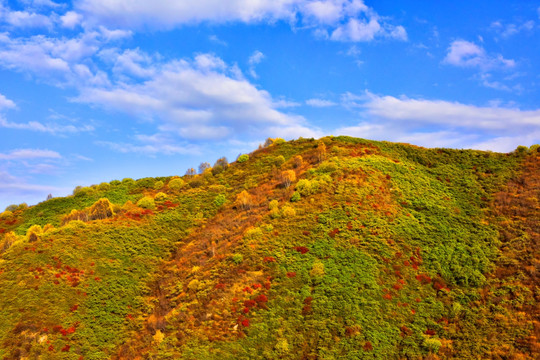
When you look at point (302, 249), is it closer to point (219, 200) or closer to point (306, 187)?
point (306, 187)

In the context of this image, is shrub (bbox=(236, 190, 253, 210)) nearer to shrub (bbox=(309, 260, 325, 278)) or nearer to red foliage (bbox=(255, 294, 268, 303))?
shrub (bbox=(309, 260, 325, 278))

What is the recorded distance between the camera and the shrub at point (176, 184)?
5250cm

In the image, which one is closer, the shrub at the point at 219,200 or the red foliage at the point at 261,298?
the red foliage at the point at 261,298

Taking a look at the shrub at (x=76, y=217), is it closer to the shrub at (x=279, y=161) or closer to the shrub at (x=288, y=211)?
the shrub at (x=288, y=211)

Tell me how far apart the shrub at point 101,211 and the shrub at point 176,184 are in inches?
432

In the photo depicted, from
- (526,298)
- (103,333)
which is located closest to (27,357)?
(103,333)

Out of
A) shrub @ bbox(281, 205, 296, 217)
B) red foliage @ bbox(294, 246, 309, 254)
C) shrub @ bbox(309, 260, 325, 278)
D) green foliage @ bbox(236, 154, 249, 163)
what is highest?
green foliage @ bbox(236, 154, 249, 163)

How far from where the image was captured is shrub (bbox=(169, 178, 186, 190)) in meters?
52.5

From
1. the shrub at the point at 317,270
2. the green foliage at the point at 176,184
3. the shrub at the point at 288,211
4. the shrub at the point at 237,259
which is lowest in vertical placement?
the shrub at the point at 317,270

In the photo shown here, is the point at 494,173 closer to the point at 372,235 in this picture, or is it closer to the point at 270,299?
the point at 372,235

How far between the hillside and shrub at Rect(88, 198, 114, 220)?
20 centimetres

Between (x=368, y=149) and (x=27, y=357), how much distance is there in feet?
159

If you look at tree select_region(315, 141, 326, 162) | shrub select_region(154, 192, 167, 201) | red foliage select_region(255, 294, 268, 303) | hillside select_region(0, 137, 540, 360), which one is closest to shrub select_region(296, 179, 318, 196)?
hillside select_region(0, 137, 540, 360)

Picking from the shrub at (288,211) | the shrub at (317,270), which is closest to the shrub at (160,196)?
the shrub at (288,211)
